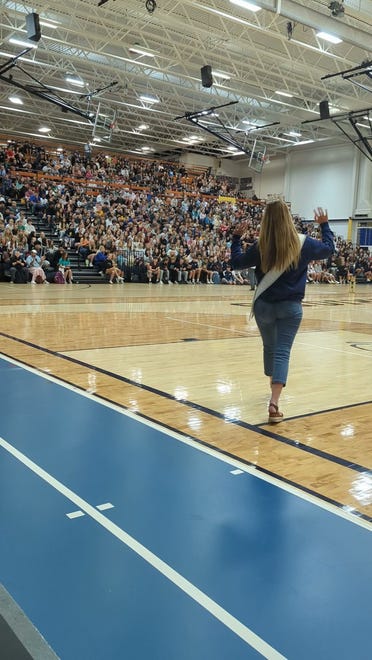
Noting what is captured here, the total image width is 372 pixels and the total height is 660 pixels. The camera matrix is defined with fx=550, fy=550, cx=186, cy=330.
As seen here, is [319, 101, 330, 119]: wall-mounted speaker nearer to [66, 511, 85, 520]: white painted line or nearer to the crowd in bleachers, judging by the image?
the crowd in bleachers

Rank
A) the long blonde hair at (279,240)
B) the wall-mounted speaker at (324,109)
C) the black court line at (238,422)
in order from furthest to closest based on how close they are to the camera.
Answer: the wall-mounted speaker at (324,109)
the long blonde hair at (279,240)
the black court line at (238,422)

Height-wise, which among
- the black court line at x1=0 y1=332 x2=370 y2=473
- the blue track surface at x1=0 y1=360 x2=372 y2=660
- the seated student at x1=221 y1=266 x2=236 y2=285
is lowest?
the blue track surface at x1=0 y1=360 x2=372 y2=660

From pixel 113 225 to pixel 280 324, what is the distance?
58.1 feet

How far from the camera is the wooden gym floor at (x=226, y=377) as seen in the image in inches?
122

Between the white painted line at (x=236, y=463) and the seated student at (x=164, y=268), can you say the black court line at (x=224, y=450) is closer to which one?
the white painted line at (x=236, y=463)

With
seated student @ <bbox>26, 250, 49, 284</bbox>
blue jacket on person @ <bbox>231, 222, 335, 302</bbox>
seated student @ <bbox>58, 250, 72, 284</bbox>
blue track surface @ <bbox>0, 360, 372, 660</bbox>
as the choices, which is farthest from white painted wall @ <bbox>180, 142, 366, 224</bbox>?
blue track surface @ <bbox>0, 360, 372, 660</bbox>

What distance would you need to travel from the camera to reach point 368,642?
162 centimetres

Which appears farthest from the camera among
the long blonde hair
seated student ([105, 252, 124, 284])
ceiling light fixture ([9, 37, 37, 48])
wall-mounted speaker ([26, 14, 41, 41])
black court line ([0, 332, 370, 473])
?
seated student ([105, 252, 124, 284])

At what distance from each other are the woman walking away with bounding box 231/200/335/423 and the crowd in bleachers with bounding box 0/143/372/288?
13.0 m

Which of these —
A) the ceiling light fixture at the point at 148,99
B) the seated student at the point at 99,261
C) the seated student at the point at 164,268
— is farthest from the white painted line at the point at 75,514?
the ceiling light fixture at the point at 148,99

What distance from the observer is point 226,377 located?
5.12 m

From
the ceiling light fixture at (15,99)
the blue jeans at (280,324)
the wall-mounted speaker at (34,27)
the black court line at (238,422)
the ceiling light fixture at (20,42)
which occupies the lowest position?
the black court line at (238,422)

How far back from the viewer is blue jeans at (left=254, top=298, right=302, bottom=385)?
3.77m

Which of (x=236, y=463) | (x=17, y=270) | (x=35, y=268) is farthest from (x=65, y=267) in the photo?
(x=236, y=463)
